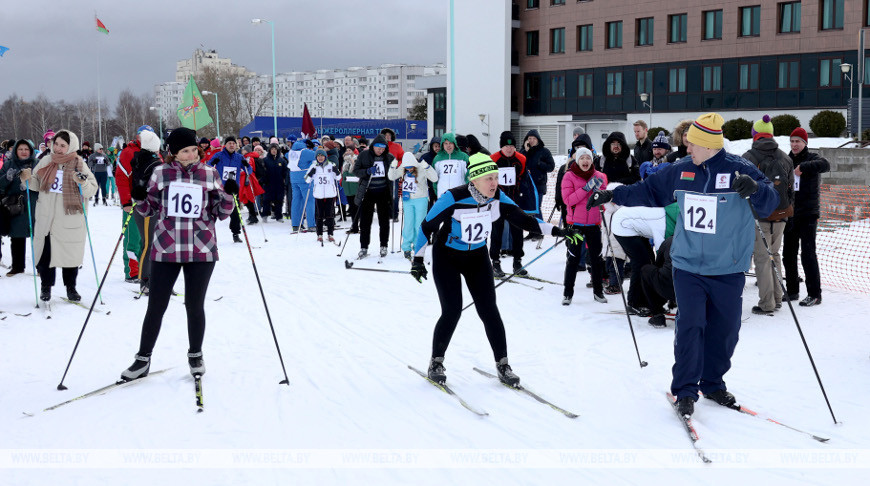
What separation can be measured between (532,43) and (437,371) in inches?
1658

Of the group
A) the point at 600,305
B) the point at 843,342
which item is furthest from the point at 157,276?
the point at 843,342

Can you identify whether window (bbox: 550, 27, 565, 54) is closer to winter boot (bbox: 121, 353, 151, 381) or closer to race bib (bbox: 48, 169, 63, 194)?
race bib (bbox: 48, 169, 63, 194)

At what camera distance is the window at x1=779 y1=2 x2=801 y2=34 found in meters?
34.8

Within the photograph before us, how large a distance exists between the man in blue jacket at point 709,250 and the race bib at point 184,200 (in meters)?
3.39

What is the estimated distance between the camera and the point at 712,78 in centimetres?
3775

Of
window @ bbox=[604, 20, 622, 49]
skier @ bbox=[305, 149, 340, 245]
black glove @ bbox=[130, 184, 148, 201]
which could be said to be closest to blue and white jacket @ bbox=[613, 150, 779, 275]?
black glove @ bbox=[130, 184, 148, 201]

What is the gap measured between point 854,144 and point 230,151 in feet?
54.6

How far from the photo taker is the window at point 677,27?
126ft

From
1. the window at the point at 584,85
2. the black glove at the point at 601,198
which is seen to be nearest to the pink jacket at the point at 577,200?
the black glove at the point at 601,198

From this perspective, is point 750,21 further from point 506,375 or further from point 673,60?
point 506,375

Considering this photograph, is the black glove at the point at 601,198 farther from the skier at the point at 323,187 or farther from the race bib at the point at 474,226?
the skier at the point at 323,187

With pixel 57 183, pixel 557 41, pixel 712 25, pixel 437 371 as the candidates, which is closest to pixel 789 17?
pixel 712 25

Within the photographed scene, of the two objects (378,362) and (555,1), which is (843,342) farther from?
(555,1)

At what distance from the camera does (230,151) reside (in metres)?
14.9
